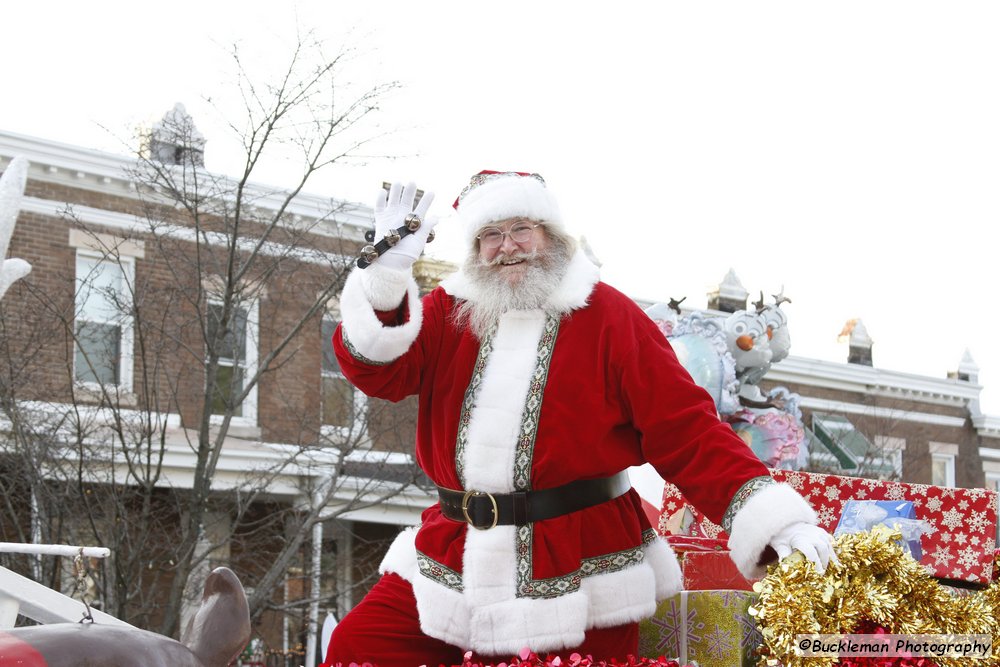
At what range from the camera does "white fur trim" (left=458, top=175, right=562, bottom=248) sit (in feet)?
12.0

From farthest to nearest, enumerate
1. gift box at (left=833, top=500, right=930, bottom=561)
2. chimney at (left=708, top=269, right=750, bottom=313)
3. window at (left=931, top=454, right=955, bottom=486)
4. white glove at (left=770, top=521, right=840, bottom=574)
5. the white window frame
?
window at (left=931, top=454, right=955, bottom=486), chimney at (left=708, top=269, right=750, bottom=313), the white window frame, gift box at (left=833, top=500, right=930, bottom=561), white glove at (left=770, top=521, right=840, bottom=574)

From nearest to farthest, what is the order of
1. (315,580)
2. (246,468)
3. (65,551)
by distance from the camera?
(65,551)
(315,580)
(246,468)

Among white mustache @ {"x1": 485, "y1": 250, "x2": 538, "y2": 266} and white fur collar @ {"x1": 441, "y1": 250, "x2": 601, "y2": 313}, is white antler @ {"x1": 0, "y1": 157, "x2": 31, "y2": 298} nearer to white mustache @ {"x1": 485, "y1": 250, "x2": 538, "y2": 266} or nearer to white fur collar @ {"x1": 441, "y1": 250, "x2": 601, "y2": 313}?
white fur collar @ {"x1": 441, "y1": 250, "x2": 601, "y2": 313}

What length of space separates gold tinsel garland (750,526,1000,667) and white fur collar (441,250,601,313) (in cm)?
107

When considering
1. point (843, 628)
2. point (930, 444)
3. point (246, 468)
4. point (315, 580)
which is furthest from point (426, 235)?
point (930, 444)

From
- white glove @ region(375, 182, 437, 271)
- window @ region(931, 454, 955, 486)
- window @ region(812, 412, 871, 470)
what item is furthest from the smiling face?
window @ region(931, 454, 955, 486)

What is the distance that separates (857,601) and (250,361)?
1016 centimetres

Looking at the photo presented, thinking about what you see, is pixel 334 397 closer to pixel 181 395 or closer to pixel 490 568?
pixel 181 395

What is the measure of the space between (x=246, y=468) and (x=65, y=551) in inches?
422

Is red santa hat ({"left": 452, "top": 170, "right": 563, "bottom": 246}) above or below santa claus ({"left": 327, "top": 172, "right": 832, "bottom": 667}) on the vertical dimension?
above

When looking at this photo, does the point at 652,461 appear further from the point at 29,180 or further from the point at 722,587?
the point at 29,180

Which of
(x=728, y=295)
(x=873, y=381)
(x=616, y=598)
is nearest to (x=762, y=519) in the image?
(x=616, y=598)

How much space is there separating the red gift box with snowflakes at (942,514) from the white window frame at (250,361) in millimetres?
6241

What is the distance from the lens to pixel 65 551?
265 cm
